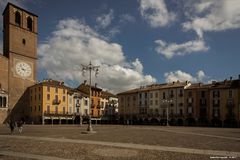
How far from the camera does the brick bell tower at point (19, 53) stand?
230 ft

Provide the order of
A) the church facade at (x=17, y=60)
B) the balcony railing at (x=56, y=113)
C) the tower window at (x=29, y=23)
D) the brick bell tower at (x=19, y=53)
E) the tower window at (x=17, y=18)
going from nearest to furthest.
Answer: the church facade at (x=17, y=60), the brick bell tower at (x=19, y=53), the tower window at (x=17, y=18), the balcony railing at (x=56, y=113), the tower window at (x=29, y=23)

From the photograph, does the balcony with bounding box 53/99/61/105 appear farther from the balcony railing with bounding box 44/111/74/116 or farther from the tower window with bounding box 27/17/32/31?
the tower window with bounding box 27/17/32/31

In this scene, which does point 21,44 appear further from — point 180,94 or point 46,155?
point 46,155

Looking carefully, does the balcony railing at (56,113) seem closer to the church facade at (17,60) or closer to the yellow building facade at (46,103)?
the yellow building facade at (46,103)

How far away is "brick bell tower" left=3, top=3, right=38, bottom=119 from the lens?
70188 millimetres

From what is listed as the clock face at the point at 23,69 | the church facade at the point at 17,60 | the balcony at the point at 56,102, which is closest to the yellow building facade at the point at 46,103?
the balcony at the point at 56,102

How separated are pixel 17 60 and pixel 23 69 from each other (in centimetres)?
269

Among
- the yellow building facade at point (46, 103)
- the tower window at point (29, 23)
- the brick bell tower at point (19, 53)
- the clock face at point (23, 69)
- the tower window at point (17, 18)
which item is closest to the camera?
the brick bell tower at point (19, 53)

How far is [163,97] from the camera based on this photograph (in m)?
85.6

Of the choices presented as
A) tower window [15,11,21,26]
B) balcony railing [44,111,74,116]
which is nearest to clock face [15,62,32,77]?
Answer: tower window [15,11,21,26]

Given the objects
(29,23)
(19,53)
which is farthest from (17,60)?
(29,23)

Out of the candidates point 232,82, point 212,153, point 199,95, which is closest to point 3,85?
point 199,95

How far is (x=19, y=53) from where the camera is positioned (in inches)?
2852

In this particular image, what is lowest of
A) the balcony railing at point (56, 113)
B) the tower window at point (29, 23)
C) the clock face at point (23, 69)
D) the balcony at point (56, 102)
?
the balcony railing at point (56, 113)
